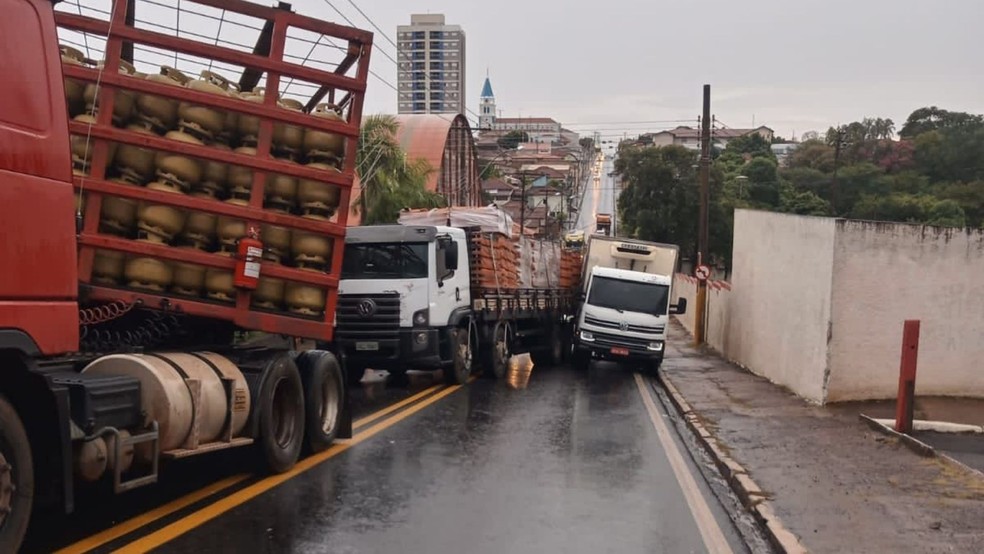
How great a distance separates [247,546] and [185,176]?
3.37 meters

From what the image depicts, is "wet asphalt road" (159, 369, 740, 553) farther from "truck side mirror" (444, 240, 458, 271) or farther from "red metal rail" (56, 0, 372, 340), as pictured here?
"truck side mirror" (444, 240, 458, 271)

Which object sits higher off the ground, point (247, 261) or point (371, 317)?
point (247, 261)

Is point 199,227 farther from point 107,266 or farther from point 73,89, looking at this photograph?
point 73,89

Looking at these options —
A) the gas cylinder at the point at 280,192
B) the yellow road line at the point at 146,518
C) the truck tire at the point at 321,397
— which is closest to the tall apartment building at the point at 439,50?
the truck tire at the point at 321,397

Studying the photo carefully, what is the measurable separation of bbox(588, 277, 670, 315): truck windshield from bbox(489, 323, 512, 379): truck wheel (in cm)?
307

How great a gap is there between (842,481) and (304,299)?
17.9 ft

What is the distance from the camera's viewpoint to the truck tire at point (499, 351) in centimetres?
1927

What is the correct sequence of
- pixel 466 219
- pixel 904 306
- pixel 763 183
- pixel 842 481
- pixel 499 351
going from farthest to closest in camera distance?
pixel 763 183 < pixel 466 219 < pixel 499 351 < pixel 904 306 < pixel 842 481

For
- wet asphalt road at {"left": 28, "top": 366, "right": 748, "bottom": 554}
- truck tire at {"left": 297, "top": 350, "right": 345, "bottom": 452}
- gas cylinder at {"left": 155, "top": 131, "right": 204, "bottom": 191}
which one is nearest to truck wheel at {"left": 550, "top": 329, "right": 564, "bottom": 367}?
wet asphalt road at {"left": 28, "top": 366, "right": 748, "bottom": 554}

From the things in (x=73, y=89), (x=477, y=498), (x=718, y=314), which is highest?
(x=73, y=89)

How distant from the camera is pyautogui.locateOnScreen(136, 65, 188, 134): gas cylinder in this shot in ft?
26.9

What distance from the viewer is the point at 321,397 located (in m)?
9.91

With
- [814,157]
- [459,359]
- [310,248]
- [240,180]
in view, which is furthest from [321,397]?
[814,157]

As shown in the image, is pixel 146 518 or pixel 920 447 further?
pixel 920 447
